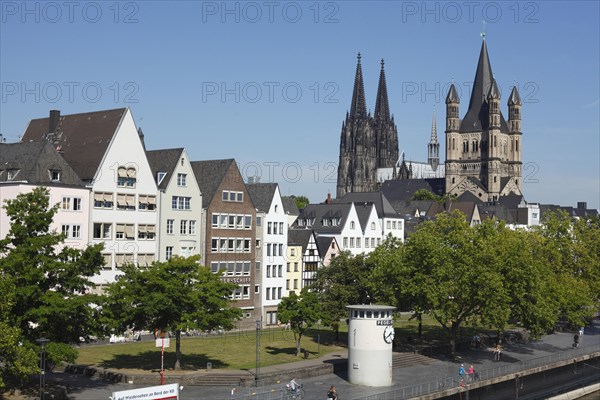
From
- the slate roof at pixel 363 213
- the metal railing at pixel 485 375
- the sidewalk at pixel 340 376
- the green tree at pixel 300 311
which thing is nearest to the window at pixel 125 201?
the green tree at pixel 300 311

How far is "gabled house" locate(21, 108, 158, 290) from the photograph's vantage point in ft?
227

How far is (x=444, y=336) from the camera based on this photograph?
253ft

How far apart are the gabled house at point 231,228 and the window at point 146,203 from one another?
6.05 metres

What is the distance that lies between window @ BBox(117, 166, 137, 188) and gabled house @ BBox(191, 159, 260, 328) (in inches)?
347

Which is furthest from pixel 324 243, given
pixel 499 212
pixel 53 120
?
pixel 499 212

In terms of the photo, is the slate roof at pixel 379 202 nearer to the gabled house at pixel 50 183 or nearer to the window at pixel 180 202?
the window at pixel 180 202

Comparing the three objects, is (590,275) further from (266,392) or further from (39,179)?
(39,179)

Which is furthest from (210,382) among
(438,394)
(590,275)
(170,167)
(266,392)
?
(590,275)

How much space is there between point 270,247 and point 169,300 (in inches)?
1373

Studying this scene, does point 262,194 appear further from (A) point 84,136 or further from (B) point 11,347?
(B) point 11,347

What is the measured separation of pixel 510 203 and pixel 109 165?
141977 mm

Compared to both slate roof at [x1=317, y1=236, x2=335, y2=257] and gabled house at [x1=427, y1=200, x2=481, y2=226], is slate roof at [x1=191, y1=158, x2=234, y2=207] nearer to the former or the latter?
slate roof at [x1=317, y1=236, x2=335, y2=257]

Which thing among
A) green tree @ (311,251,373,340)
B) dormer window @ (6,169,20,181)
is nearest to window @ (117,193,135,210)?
dormer window @ (6,169,20,181)

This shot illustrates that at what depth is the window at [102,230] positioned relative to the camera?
226 feet
